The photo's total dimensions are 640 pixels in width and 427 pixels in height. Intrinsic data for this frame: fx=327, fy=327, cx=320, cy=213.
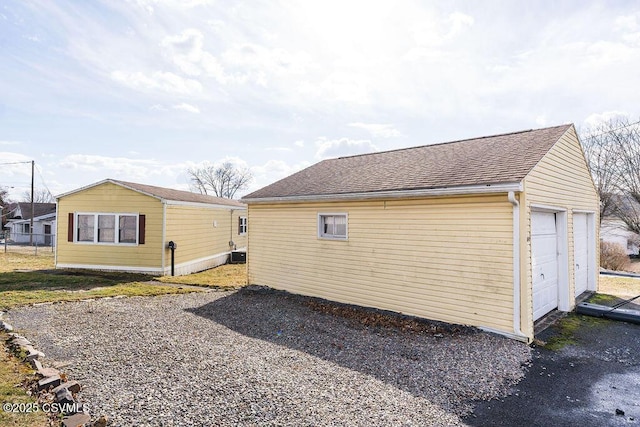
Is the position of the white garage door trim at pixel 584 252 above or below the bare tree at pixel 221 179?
below

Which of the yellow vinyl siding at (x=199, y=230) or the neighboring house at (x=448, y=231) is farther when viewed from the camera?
the yellow vinyl siding at (x=199, y=230)

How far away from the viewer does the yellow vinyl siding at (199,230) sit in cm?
1280

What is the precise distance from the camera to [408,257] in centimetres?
713

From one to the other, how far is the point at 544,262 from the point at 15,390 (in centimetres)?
882

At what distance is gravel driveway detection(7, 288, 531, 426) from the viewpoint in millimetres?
3350

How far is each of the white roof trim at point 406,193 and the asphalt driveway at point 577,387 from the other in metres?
2.76

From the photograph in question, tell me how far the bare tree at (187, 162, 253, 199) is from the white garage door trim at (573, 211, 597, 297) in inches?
1658

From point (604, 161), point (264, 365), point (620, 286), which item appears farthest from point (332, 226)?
point (604, 161)

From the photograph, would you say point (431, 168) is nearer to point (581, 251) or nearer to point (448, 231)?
point (448, 231)

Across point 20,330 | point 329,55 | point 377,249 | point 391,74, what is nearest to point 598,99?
point 391,74

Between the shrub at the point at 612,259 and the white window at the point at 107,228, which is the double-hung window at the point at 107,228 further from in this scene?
the shrub at the point at 612,259

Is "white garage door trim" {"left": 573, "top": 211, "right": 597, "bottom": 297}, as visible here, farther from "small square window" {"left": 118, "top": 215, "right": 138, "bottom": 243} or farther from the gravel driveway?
"small square window" {"left": 118, "top": 215, "right": 138, "bottom": 243}

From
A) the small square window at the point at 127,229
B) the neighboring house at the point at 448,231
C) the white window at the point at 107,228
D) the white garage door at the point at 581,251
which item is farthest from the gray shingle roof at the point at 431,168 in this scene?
the white window at the point at 107,228

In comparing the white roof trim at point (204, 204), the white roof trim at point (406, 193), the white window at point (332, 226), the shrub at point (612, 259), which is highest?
the white roof trim at point (204, 204)
